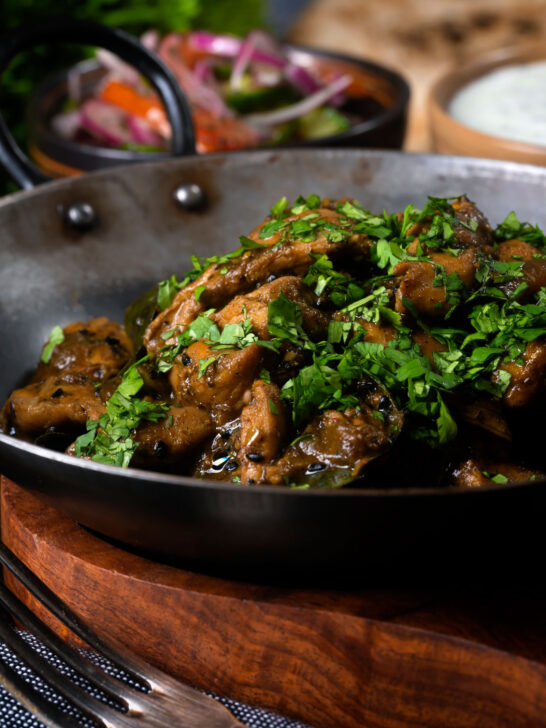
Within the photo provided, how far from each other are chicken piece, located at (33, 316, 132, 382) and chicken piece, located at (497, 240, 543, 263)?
904 mm

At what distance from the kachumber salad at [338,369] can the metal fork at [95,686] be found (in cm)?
30

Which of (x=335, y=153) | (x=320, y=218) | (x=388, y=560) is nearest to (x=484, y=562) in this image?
(x=388, y=560)

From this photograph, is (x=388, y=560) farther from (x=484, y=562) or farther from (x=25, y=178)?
(x=25, y=178)

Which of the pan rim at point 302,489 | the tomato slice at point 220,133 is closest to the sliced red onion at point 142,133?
the tomato slice at point 220,133

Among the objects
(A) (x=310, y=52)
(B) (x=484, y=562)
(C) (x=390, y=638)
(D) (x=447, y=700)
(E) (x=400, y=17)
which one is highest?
(E) (x=400, y=17)

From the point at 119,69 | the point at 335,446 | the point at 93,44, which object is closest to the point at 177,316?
the point at 335,446

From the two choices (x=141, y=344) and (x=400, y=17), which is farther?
(x=400, y=17)

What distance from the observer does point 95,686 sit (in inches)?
59.1

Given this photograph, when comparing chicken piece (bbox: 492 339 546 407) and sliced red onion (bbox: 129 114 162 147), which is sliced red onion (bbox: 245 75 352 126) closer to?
sliced red onion (bbox: 129 114 162 147)

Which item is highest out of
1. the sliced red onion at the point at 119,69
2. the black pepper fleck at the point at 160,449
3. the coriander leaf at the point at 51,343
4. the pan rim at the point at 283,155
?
the sliced red onion at the point at 119,69

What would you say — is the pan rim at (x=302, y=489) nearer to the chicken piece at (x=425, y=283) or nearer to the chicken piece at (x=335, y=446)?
the chicken piece at (x=335, y=446)

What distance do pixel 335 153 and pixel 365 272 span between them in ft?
2.83

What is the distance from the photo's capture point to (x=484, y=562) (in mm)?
1488

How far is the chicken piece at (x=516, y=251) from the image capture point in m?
1.81
